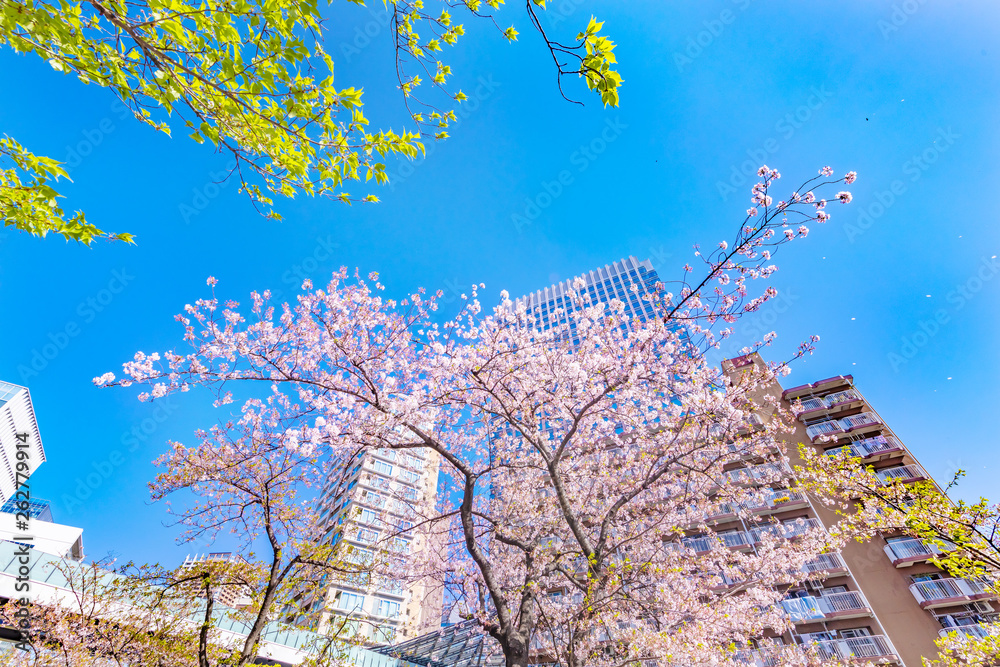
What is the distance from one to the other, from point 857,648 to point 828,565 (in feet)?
12.3

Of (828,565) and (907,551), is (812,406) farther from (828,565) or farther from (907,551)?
(828,565)

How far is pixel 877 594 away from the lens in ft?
68.0

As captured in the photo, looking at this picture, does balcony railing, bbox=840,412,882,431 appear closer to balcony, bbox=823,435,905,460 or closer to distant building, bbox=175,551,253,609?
balcony, bbox=823,435,905,460

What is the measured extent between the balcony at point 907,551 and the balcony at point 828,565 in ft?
8.03

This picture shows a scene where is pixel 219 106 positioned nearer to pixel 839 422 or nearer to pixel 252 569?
pixel 252 569

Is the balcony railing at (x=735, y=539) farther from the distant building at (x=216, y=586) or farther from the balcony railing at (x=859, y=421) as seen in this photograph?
the distant building at (x=216, y=586)

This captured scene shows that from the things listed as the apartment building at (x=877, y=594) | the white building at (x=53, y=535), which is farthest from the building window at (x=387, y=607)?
the apartment building at (x=877, y=594)

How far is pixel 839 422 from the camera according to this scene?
87.7 ft

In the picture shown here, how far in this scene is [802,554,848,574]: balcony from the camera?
838 inches

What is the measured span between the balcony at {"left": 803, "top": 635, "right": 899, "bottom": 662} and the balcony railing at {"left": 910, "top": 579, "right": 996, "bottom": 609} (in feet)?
10.9

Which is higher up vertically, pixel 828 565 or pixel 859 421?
pixel 859 421

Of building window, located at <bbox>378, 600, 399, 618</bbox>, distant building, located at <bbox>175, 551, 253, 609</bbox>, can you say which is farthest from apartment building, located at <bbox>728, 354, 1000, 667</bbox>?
building window, located at <bbox>378, 600, 399, 618</bbox>

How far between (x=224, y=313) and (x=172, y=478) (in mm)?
3133

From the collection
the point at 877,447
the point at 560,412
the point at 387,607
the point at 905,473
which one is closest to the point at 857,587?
the point at 905,473
